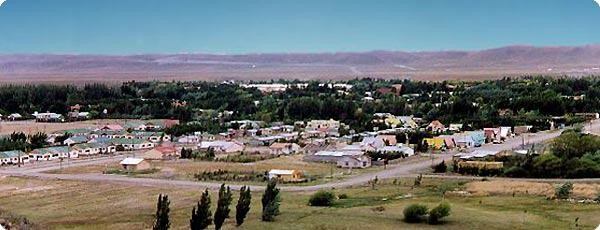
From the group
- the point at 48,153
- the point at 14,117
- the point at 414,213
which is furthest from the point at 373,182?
the point at 14,117

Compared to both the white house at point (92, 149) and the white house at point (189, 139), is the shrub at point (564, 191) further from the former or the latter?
the white house at point (189, 139)

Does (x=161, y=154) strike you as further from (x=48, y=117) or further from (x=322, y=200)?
(x=48, y=117)

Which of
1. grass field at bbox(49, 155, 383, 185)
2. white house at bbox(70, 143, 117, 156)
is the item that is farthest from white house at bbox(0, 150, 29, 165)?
grass field at bbox(49, 155, 383, 185)

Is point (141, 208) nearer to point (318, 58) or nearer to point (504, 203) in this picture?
point (504, 203)

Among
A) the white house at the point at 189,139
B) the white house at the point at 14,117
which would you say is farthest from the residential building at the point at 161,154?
the white house at the point at 14,117

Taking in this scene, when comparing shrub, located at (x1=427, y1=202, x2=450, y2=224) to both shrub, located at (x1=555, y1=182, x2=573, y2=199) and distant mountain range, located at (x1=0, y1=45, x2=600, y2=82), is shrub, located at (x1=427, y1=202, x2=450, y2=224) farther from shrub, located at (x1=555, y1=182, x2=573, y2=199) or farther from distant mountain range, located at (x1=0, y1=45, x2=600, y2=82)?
distant mountain range, located at (x1=0, y1=45, x2=600, y2=82)
